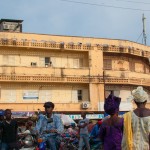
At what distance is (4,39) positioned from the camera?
3631cm

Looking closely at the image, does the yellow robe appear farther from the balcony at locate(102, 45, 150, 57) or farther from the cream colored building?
the balcony at locate(102, 45, 150, 57)

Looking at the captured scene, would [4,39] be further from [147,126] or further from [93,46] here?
[147,126]

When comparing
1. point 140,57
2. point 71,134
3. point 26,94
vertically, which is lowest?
point 71,134

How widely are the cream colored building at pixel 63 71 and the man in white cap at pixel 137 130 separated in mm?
A: 29801

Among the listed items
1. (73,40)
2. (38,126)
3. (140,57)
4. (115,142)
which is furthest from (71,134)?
(140,57)

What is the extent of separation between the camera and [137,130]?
258 inches

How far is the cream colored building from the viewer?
36.7 m

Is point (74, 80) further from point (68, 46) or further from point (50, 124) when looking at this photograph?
point (50, 124)

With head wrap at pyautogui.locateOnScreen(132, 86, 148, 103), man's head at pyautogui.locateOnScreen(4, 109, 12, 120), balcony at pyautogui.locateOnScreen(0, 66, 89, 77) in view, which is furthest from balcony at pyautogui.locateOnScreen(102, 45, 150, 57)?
head wrap at pyautogui.locateOnScreen(132, 86, 148, 103)

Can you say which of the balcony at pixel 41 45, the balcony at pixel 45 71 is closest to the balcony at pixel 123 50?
the balcony at pixel 41 45

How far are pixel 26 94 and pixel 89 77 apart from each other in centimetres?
552

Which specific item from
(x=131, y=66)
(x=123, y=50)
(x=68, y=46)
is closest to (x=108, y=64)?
(x=123, y=50)

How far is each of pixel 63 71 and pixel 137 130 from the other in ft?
104

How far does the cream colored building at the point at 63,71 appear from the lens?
36.7 metres
